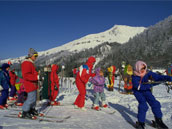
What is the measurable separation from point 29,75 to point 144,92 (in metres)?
3.11

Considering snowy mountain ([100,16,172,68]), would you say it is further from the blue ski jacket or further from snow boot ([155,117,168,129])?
snow boot ([155,117,168,129])

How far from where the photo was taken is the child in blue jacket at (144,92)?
158 inches

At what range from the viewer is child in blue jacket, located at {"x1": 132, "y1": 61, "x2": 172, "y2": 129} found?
13.2ft

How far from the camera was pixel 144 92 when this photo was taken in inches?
165

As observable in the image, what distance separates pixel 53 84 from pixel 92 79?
1762mm

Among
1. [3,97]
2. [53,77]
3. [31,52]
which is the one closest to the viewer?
[31,52]

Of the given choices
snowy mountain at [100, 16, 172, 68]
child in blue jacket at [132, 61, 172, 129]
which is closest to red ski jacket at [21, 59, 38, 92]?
child in blue jacket at [132, 61, 172, 129]

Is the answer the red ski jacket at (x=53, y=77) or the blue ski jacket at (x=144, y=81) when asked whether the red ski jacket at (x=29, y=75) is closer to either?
the red ski jacket at (x=53, y=77)

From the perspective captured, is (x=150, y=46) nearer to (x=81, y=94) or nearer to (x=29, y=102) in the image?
(x=81, y=94)

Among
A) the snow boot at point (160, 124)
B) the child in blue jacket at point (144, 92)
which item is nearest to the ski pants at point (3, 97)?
the child in blue jacket at point (144, 92)

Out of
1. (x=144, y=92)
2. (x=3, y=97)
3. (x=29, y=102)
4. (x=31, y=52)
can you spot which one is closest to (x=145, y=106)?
(x=144, y=92)

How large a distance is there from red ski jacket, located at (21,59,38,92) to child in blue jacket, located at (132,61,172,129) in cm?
277

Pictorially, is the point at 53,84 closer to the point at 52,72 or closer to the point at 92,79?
the point at 52,72

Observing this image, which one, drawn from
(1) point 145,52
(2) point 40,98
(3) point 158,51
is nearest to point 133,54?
(1) point 145,52
